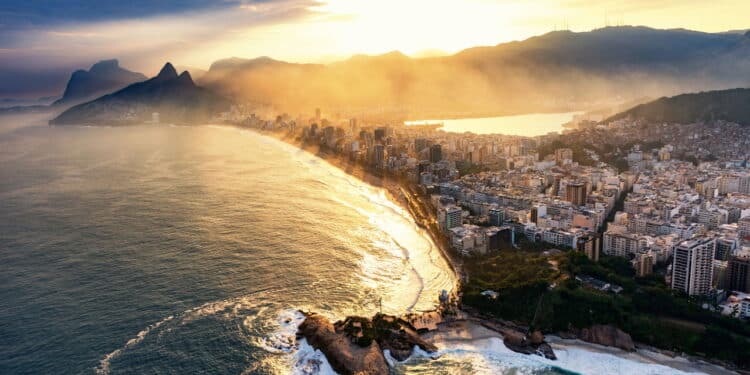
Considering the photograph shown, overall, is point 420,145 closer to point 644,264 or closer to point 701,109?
point 644,264

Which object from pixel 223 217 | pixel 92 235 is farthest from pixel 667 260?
pixel 92 235

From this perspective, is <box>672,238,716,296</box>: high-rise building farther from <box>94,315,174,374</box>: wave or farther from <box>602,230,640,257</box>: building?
<box>94,315,174,374</box>: wave

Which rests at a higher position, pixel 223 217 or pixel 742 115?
pixel 742 115

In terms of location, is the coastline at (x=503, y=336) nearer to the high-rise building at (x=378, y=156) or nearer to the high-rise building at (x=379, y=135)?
the high-rise building at (x=378, y=156)

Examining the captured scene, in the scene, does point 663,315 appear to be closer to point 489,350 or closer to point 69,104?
point 489,350

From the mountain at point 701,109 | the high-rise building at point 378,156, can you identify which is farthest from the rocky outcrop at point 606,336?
the mountain at point 701,109

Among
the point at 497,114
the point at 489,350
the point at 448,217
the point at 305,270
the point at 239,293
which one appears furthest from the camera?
the point at 497,114

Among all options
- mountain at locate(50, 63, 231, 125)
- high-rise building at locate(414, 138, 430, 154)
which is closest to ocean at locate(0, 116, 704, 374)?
high-rise building at locate(414, 138, 430, 154)

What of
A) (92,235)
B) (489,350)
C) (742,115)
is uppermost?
(742,115)
